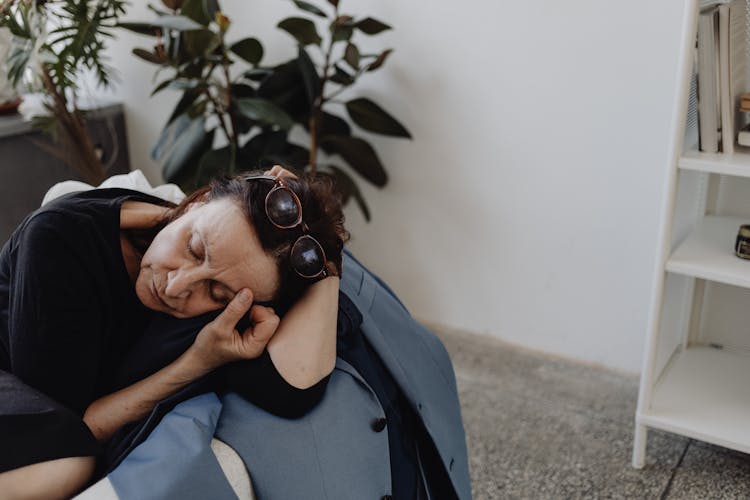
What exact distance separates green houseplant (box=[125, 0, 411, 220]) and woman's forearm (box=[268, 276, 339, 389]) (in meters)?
0.99

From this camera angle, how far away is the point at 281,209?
121cm

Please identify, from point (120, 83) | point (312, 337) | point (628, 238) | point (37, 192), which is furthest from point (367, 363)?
point (120, 83)

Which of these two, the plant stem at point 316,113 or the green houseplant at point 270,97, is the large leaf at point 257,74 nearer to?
the green houseplant at point 270,97

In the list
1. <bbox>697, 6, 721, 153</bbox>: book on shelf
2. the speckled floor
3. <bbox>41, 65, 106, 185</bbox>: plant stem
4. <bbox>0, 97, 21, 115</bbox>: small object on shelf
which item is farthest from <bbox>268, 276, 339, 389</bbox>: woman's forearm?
<bbox>0, 97, 21, 115</bbox>: small object on shelf

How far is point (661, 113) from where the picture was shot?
2.10 m

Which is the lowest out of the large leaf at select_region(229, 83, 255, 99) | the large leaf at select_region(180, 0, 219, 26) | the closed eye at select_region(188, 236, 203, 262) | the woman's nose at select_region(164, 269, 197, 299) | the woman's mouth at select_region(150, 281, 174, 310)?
the woman's mouth at select_region(150, 281, 174, 310)

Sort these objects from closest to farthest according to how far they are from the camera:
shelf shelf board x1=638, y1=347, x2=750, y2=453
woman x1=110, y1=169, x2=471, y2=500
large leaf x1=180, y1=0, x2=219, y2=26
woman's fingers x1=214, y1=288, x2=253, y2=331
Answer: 1. woman x1=110, y1=169, x2=471, y2=500
2. woman's fingers x1=214, y1=288, x2=253, y2=331
3. shelf shelf board x1=638, y1=347, x2=750, y2=453
4. large leaf x1=180, y1=0, x2=219, y2=26

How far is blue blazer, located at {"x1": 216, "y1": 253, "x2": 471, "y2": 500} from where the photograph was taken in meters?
1.17

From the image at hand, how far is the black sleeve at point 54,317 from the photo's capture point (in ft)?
3.84

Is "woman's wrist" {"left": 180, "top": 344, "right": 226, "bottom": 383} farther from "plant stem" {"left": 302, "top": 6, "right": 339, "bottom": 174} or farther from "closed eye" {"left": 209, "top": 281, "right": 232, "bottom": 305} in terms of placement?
"plant stem" {"left": 302, "top": 6, "right": 339, "bottom": 174}

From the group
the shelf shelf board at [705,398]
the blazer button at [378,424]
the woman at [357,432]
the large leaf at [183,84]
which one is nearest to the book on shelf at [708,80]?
the shelf shelf board at [705,398]

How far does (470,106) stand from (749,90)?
0.75 meters

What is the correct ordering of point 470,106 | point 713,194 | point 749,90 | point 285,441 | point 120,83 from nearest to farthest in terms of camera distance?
1. point 285,441
2. point 749,90
3. point 713,194
4. point 470,106
5. point 120,83

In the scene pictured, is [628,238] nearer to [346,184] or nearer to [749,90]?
[749,90]
